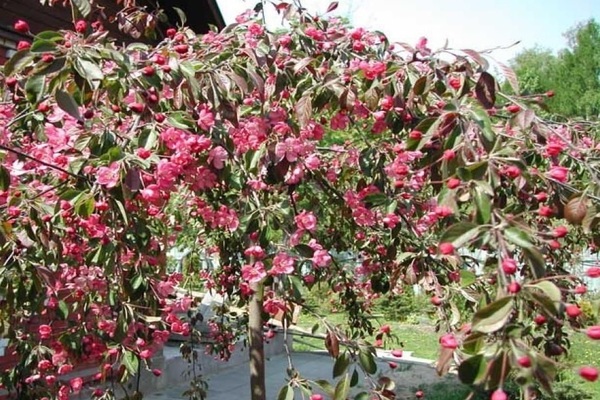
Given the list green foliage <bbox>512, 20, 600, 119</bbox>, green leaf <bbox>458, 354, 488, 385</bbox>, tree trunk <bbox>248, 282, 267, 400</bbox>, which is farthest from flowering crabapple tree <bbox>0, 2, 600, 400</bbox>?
green foliage <bbox>512, 20, 600, 119</bbox>

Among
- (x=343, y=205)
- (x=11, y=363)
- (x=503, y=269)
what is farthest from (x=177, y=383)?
(x=503, y=269)

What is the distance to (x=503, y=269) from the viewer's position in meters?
1.06

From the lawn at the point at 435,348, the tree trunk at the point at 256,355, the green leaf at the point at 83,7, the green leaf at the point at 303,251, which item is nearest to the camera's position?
the green leaf at the point at 303,251

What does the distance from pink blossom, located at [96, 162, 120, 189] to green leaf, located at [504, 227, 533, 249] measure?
916 mm

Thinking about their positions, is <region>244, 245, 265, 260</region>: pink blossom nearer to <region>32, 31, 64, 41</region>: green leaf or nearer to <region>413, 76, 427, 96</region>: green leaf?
<region>413, 76, 427, 96</region>: green leaf

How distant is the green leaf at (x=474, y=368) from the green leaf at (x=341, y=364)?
732mm

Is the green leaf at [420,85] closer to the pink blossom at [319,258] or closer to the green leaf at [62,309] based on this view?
the pink blossom at [319,258]

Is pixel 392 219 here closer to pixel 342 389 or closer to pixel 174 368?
pixel 342 389

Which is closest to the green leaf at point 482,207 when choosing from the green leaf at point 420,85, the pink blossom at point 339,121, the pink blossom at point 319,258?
the green leaf at point 420,85

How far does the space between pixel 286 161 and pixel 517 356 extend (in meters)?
1.11

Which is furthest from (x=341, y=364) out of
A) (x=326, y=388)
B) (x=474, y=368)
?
(x=474, y=368)

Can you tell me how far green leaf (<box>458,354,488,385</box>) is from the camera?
1.00 m

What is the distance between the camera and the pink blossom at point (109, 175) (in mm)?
1575

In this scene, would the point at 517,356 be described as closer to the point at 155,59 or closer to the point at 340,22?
the point at 155,59
